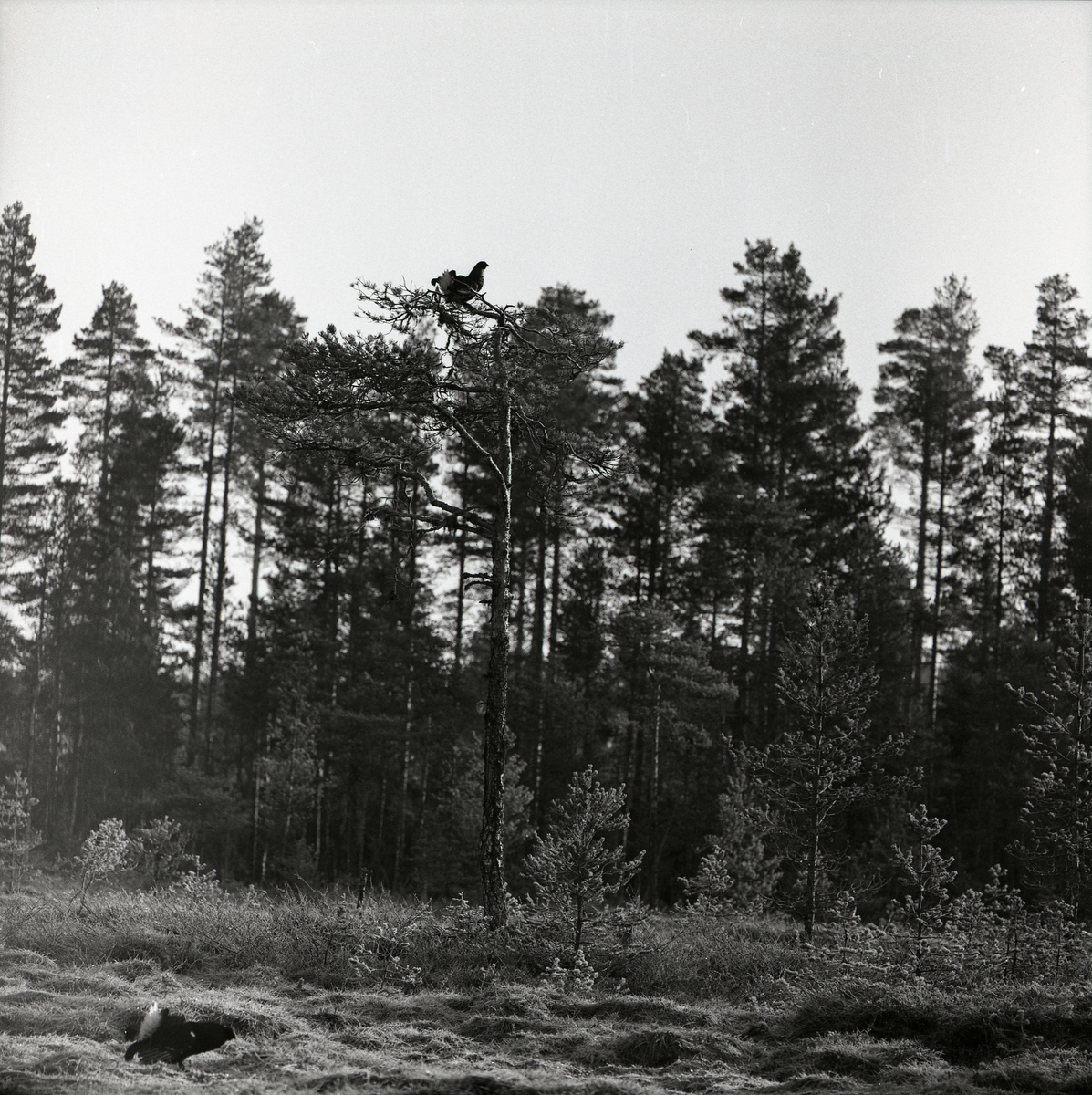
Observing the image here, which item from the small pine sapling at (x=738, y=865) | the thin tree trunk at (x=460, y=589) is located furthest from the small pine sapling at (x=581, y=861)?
the thin tree trunk at (x=460, y=589)

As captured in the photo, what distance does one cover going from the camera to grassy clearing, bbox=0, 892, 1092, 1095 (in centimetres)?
654

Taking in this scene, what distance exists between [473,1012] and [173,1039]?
2.56 m

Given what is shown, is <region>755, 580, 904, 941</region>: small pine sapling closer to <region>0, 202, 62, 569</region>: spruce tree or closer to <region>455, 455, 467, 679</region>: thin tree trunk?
<region>455, 455, 467, 679</region>: thin tree trunk

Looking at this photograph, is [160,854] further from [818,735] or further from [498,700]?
[818,735]

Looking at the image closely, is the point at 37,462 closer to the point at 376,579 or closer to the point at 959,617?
the point at 376,579

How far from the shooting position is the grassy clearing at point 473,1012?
654 cm

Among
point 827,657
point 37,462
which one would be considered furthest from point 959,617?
point 37,462

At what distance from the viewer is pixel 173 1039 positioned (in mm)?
6844

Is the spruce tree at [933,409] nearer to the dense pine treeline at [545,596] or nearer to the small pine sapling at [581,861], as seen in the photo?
the dense pine treeline at [545,596]

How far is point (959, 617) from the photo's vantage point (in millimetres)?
33281

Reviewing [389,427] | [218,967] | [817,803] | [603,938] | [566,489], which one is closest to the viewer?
[218,967]

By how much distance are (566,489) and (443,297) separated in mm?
4164

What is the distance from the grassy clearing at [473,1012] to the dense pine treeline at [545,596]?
10680 mm

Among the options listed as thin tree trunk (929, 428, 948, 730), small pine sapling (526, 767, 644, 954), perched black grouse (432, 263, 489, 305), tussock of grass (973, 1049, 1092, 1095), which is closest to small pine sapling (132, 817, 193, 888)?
small pine sapling (526, 767, 644, 954)
